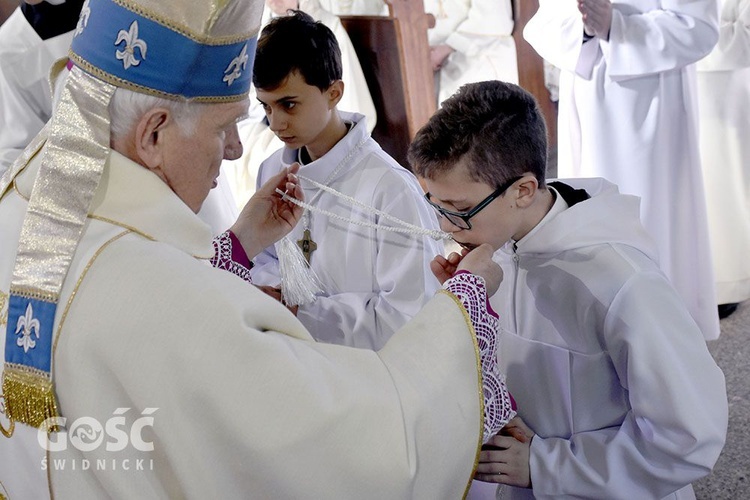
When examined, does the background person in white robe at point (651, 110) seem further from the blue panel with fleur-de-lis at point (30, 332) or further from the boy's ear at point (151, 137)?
the blue panel with fleur-de-lis at point (30, 332)

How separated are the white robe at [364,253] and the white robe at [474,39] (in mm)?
2928

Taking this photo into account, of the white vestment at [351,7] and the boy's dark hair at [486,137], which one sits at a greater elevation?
the boy's dark hair at [486,137]

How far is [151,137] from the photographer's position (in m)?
1.54

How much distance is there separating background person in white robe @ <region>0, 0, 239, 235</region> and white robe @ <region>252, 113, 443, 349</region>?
1.25m

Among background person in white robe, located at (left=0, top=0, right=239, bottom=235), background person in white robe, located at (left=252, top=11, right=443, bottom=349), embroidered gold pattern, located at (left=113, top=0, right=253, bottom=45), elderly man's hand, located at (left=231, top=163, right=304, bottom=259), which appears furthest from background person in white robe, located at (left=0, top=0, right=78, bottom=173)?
embroidered gold pattern, located at (left=113, top=0, right=253, bottom=45)

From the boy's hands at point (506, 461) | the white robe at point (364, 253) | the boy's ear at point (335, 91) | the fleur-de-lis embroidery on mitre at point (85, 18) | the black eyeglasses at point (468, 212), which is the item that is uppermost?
the fleur-de-lis embroidery on mitre at point (85, 18)

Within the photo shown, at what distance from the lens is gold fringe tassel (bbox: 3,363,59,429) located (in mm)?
1427

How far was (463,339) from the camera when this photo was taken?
159 centimetres

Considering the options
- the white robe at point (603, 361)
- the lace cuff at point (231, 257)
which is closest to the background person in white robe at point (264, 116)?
the lace cuff at point (231, 257)

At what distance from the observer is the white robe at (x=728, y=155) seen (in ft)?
15.8

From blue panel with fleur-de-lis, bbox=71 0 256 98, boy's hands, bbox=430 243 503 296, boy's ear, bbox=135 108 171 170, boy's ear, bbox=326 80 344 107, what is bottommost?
boy's hands, bbox=430 243 503 296

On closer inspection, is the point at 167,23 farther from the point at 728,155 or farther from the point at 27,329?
the point at 728,155

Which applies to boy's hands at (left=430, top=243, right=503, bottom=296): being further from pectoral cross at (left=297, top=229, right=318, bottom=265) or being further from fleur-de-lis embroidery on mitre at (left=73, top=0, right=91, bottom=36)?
pectoral cross at (left=297, top=229, right=318, bottom=265)

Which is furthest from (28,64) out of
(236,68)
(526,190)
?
(526,190)
